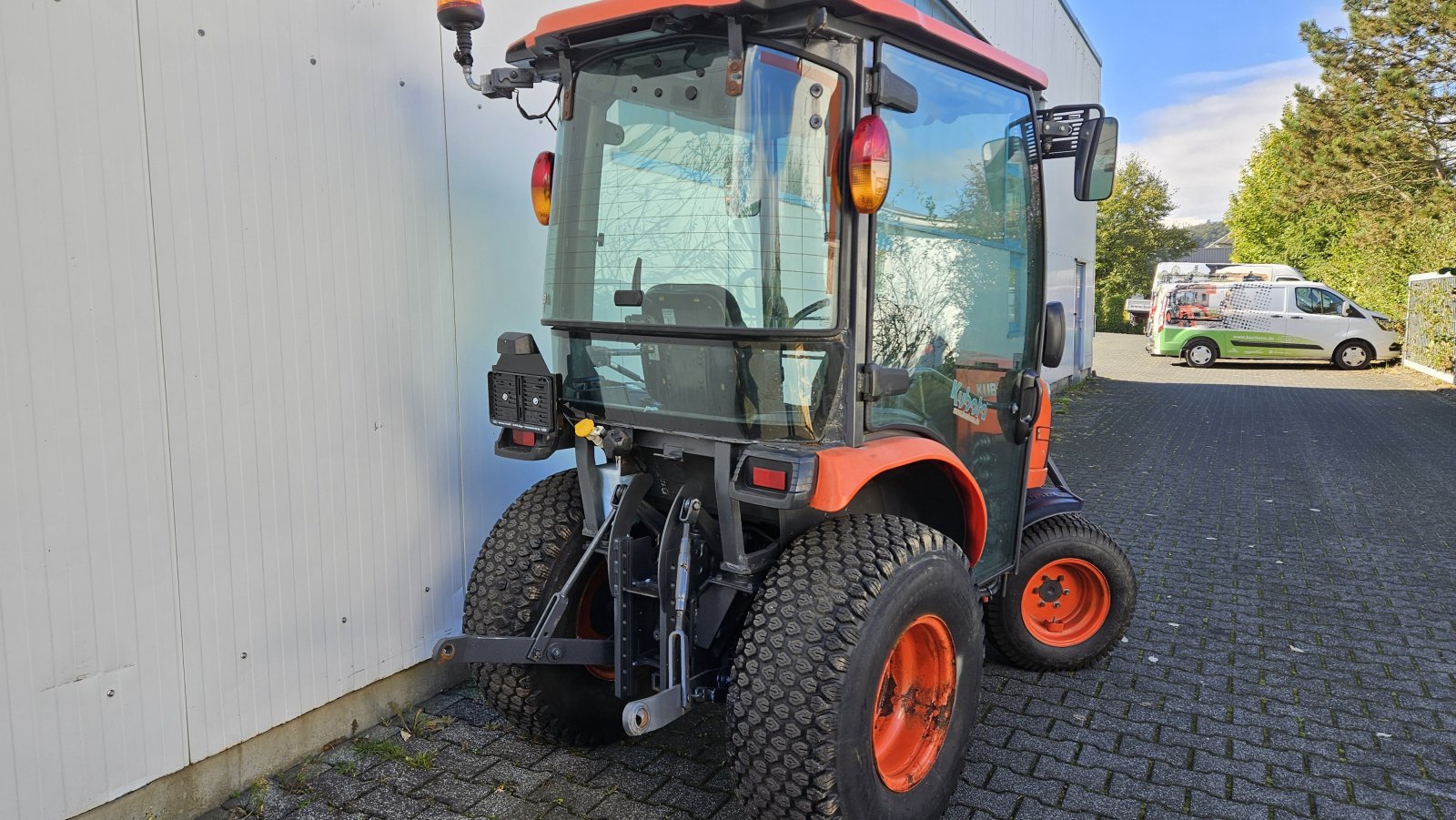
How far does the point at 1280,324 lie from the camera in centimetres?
2038

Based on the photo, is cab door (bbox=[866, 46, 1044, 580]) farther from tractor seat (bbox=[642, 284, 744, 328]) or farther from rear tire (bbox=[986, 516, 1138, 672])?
tractor seat (bbox=[642, 284, 744, 328])

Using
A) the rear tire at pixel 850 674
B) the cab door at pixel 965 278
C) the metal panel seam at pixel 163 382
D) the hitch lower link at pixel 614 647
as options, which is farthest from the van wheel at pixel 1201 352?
the metal panel seam at pixel 163 382

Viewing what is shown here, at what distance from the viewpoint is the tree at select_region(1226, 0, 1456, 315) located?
20516 mm

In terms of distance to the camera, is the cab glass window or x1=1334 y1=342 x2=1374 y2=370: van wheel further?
x1=1334 y1=342 x2=1374 y2=370: van wheel

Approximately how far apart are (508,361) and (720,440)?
0.87 metres

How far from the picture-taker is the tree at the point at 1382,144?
20.5 metres

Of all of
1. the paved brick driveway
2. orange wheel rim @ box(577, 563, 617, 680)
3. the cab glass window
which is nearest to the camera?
the paved brick driveway

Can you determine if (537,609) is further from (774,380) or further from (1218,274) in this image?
(1218,274)

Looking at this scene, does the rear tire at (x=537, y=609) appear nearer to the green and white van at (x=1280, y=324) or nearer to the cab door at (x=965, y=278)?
the cab door at (x=965, y=278)

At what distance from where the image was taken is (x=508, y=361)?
319 centimetres

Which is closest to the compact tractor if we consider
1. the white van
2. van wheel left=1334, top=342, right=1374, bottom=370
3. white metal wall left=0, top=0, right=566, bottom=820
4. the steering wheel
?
the steering wheel

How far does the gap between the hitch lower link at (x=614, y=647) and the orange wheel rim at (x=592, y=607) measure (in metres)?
0.21

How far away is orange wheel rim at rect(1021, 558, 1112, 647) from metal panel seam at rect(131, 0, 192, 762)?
3169mm

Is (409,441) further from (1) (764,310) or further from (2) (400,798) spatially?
(1) (764,310)
